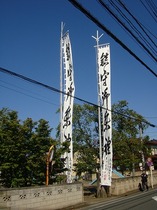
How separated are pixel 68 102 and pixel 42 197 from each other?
7804mm

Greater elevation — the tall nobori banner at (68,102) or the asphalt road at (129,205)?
the tall nobori banner at (68,102)

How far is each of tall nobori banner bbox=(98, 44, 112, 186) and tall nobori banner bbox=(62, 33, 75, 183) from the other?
2579 millimetres

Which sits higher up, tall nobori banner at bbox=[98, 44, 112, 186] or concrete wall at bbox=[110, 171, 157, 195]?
tall nobori banner at bbox=[98, 44, 112, 186]

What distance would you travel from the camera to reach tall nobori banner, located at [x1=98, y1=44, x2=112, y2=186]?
2350 centimetres

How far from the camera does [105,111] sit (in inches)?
949

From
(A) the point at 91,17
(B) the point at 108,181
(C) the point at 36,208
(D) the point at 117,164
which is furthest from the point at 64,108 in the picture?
(A) the point at 91,17

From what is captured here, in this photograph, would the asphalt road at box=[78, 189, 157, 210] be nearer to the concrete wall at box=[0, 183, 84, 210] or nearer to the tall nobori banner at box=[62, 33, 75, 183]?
the concrete wall at box=[0, 183, 84, 210]

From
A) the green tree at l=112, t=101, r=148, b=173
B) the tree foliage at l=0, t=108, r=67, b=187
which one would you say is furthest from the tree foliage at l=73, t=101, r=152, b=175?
the tree foliage at l=0, t=108, r=67, b=187

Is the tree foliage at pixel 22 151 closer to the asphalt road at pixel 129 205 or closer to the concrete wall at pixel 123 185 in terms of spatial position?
the asphalt road at pixel 129 205

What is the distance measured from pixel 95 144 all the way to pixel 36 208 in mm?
15566

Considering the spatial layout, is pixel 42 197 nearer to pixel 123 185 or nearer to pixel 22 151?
pixel 22 151

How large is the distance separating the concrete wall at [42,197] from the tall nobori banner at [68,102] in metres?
1.72

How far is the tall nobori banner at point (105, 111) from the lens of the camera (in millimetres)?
23500

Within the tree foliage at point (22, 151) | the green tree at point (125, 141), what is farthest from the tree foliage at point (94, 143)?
the tree foliage at point (22, 151)
